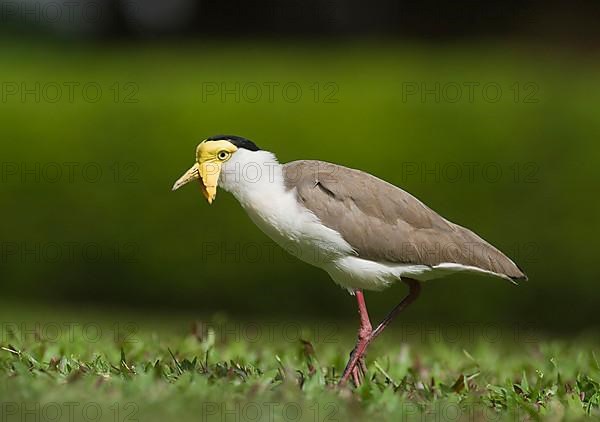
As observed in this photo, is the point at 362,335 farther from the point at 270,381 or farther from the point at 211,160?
the point at 211,160

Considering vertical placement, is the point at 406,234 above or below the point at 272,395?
above

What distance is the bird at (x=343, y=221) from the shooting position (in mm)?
5477

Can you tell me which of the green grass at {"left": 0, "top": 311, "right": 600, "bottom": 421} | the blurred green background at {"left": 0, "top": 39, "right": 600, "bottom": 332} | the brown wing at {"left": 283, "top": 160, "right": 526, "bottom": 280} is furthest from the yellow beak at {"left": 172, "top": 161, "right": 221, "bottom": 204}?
the blurred green background at {"left": 0, "top": 39, "right": 600, "bottom": 332}

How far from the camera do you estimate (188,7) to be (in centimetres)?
1764

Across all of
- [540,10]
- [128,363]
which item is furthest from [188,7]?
[128,363]

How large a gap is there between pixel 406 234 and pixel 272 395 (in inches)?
49.7

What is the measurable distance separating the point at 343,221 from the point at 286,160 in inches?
208

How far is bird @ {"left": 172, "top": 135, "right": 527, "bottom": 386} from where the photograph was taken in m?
5.48

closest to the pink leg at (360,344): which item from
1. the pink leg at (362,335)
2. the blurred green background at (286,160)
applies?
the pink leg at (362,335)

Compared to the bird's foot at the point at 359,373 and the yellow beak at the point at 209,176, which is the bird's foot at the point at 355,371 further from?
the yellow beak at the point at 209,176

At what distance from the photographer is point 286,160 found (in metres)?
10.8

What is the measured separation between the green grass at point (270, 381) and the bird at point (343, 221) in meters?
0.51

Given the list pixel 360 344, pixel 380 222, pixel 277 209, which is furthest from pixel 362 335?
pixel 277 209

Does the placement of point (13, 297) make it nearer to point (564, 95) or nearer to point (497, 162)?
point (497, 162)
